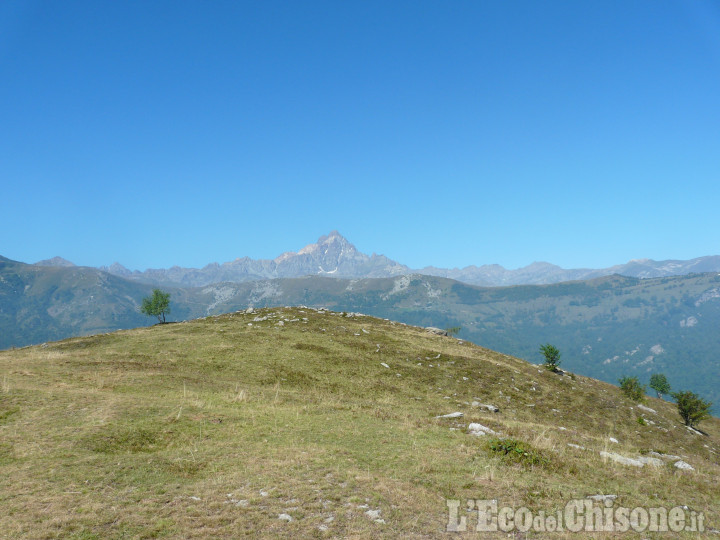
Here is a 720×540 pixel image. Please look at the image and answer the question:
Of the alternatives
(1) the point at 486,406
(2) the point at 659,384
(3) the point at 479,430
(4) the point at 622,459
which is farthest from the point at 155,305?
(2) the point at 659,384

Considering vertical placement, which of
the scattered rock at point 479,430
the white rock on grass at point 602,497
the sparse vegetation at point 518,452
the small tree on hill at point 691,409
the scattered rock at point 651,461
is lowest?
the small tree on hill at point 691,409

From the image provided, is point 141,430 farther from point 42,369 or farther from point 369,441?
point 42,369

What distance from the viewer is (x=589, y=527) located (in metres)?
11.1

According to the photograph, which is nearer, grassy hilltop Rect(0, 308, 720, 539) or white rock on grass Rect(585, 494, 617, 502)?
grassy hilltop Rect(0, 308, 720, 539)

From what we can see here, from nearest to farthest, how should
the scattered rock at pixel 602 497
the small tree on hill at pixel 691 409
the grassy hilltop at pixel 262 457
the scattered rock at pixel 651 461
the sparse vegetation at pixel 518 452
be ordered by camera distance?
the grassy hilltop at pixel 262 457, the scattered rock at pixel 602 497, the sparse vegetation at pixel 518 452, the scattered rock at pixel 651 461, the small tree on hill at pixel 691 409

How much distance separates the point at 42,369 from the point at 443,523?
33979 mm

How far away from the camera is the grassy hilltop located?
11.1 m

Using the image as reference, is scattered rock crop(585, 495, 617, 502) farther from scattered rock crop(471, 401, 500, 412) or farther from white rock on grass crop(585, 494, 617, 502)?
scattered rock crop(471, 401, 500, 412)

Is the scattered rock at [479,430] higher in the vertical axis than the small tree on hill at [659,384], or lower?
higher

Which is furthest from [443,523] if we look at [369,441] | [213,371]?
[213,371]

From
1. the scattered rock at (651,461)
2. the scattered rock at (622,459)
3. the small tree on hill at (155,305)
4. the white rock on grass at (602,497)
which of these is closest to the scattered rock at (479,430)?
the scattered rock at (622,459)

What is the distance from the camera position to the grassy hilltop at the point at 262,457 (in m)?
11.1

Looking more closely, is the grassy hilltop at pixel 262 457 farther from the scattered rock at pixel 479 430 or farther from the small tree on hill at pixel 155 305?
the small tree on hill at pixel 155 305

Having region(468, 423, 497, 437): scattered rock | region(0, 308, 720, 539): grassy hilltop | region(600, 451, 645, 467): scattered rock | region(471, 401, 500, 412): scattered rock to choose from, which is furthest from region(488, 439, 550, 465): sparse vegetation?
region(471, 401, 500, 412): scattered rock
